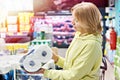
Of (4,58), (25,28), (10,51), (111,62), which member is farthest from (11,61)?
(25,28)

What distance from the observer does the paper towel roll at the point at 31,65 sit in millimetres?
2244

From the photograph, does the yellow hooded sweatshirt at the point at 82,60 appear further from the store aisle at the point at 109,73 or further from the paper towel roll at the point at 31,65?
the store aisle at the point at 109,73

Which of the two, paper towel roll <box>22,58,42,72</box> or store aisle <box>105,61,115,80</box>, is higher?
paper towel roll <box>22,58,42,72</box>

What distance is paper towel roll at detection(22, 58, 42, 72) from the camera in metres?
2.24

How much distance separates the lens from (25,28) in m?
8.87

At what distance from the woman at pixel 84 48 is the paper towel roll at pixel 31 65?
0.05 metres

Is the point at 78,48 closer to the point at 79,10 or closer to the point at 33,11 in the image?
the point at 79,10

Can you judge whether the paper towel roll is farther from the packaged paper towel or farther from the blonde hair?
the blonde hair

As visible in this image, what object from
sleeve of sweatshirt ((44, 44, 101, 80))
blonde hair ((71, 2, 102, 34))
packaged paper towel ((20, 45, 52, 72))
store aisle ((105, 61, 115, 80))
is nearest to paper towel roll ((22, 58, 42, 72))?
packaged paper towel ((20, 45, 52, 72))

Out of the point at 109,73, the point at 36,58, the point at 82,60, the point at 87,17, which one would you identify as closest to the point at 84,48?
the point at 82,60

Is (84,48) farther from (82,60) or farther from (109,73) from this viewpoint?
(109,73)

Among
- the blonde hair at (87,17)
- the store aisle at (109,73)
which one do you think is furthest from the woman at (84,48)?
the store aisle at (109,73)

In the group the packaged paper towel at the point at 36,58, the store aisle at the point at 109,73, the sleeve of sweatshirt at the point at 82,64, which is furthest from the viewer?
the store aisle at the point at 109,73

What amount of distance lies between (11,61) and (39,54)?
0.39 metres
